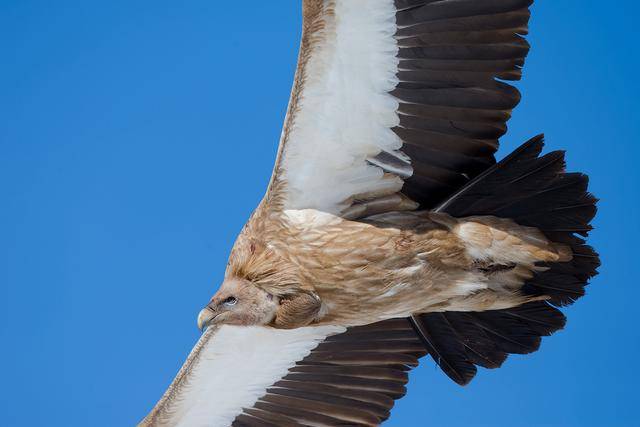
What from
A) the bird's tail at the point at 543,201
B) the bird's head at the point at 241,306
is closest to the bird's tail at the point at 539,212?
the bird's tail at the point at 543,201

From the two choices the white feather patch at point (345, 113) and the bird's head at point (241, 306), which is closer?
the white feather patch at point (345, 113)

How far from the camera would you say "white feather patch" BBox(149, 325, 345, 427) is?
4750 millimetres

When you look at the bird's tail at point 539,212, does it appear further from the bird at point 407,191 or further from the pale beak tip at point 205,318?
the pale beak tip at point 205,318

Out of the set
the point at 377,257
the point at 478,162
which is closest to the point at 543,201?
the point at 478,162

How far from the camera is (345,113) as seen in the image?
3916mm

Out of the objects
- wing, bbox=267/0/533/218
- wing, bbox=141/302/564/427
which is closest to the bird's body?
wing, bbox=267/0/533/218

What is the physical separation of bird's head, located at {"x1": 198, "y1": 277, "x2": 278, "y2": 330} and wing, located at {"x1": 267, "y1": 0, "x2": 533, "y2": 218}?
42 centimetres

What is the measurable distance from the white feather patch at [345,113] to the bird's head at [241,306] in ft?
1.39

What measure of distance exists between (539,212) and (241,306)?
1374mm

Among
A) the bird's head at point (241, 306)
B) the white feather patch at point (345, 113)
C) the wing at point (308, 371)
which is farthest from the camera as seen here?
the wing at point (308, 371)

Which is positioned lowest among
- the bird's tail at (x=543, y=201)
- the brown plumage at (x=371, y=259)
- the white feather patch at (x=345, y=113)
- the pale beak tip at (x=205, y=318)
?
the pale beak tip at (x=205, y=318)

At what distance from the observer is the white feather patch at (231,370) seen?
4750mm

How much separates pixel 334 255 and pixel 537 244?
0.91m

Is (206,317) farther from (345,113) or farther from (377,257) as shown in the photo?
(345,113)
